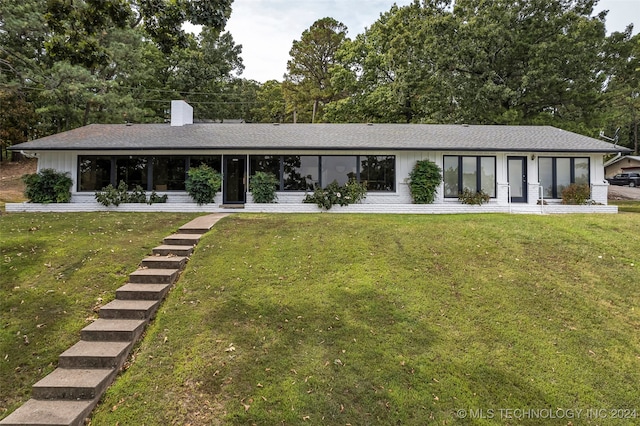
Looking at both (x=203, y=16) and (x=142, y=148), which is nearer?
(x=203, y=16)

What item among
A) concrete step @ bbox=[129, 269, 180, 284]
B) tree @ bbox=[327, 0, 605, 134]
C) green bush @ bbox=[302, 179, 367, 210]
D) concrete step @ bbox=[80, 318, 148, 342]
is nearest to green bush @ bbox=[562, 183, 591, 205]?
tree @ bbox=[327, 0, 605, 134]

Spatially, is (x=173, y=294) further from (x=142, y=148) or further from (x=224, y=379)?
(x=142, y=148)

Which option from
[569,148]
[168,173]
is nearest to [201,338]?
[168,173]

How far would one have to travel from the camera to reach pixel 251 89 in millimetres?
37844

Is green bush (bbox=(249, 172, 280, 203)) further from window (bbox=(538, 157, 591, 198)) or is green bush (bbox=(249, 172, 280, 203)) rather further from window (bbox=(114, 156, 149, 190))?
window (bbox=(538, 157, 591, 198))

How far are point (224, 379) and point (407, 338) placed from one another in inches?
108

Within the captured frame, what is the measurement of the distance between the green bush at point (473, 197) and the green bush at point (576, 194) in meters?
3.24

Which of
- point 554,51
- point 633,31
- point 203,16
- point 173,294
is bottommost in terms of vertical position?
point 173,294

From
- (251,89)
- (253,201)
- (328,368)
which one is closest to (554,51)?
(253,201)

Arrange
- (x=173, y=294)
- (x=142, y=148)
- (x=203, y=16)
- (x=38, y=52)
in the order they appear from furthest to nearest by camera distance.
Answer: (x=38, y=52), (x=142, y=148), (x=203, y=16), (x=173, y=294)

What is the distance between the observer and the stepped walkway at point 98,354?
3.84 metres

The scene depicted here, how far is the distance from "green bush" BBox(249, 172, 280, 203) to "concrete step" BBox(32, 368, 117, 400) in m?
10.0

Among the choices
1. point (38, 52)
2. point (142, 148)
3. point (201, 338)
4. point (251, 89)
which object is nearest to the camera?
point (201, 338)

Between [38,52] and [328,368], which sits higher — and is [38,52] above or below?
above
